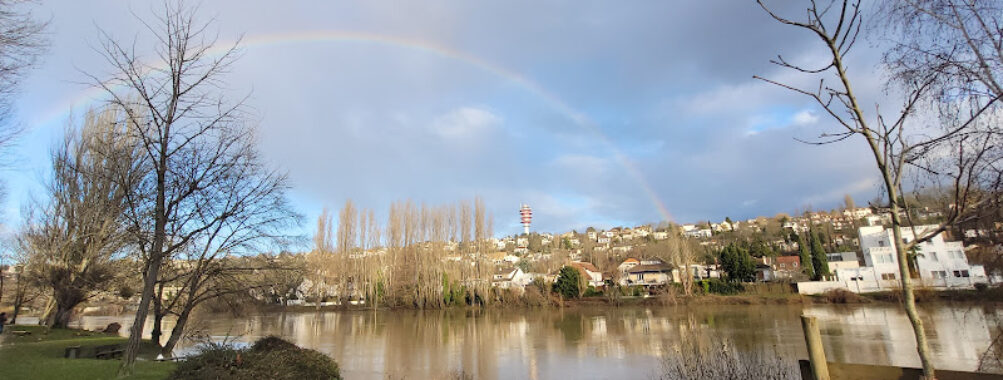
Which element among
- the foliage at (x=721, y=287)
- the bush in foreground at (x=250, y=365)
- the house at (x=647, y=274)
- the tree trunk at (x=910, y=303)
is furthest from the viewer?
the house at (x=647, y=274)

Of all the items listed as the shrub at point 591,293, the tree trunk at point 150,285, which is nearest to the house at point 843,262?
the shrub at point 591,293

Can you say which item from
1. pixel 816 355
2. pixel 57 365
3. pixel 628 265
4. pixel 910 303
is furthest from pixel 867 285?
pixel 57 365

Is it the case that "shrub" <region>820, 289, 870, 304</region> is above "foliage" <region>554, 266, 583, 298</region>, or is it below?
below

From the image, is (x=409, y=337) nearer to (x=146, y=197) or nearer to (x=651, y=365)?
(x=651, y=365)

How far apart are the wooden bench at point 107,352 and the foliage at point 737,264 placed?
4762 centimetres

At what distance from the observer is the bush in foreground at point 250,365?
23.7 ft

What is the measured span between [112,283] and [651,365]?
18941 millimetres

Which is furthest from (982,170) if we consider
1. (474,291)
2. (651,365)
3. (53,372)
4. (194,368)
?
(474,291)

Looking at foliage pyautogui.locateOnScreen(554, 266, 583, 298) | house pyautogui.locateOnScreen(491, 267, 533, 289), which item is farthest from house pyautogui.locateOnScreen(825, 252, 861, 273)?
house pyautogui.locateOnScreen(491, 267, 533, 289)

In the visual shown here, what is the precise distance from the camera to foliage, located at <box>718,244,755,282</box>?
46281mm

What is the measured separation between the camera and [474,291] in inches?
1967

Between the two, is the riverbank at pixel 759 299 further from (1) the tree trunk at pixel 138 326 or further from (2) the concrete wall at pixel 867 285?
(1) the tree trunk at pixel 138 326

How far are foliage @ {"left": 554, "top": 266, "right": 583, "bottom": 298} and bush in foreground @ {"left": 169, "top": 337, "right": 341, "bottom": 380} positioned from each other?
4009cm

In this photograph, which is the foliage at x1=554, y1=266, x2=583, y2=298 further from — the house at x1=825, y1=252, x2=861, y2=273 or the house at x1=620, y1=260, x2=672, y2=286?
the house at x1=825, y1=252, x2=861, y2=273
